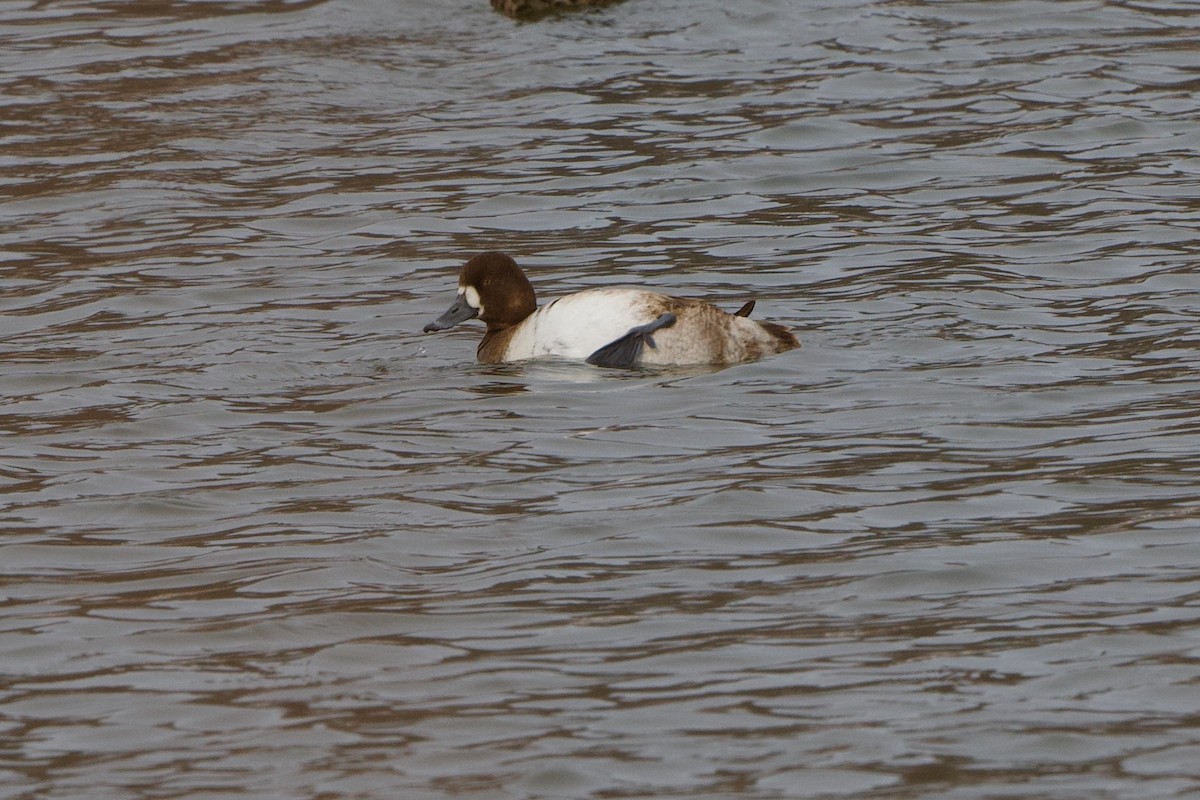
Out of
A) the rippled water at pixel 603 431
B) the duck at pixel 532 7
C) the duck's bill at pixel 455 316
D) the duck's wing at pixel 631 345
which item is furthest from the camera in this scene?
the duck at pixel 532 7

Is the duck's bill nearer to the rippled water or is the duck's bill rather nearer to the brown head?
the brown head

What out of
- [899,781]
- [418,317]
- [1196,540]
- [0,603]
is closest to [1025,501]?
[1196,540]

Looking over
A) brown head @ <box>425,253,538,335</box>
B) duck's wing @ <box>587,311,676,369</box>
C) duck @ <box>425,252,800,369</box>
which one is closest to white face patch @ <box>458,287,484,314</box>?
brown head @ <box>425,253,538,335</box>

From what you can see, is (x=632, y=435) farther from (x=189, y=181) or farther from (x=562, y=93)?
(x=562, y=93)

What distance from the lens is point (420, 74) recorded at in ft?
56.0

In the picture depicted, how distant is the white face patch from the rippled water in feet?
1.13

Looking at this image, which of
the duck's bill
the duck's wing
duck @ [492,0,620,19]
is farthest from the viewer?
duck @ [492,0,620,19]

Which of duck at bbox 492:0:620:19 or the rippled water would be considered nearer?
the rippled water

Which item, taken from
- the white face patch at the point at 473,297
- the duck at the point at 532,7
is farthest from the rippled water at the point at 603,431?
the duck at the point at 532,7

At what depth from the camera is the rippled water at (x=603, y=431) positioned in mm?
5320

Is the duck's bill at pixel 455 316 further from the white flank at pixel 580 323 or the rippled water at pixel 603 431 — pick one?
the white flank at pixel 580 323

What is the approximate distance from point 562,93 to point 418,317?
5.92 meters

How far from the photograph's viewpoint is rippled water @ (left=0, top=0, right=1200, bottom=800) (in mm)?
5320

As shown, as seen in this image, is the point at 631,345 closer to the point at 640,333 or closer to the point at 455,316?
the point at 640,333
